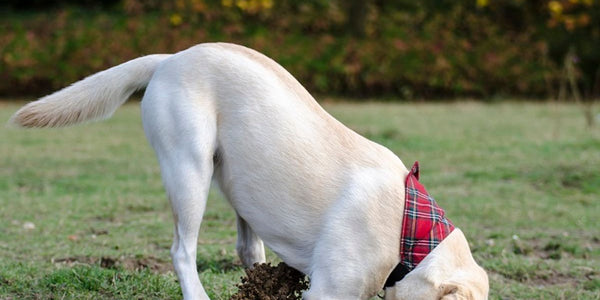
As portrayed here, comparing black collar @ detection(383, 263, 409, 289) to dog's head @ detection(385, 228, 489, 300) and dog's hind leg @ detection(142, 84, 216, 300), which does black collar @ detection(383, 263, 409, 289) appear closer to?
dog's head @ detection(385, 228, 489, 300)

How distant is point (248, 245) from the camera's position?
3994 mm

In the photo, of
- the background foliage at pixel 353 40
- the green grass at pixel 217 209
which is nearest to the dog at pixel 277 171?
the green grass at pixel 217 209

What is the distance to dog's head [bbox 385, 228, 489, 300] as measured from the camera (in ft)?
10.1

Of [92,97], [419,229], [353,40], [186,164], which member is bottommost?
[353,40]

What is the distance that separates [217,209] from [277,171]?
3.07 m

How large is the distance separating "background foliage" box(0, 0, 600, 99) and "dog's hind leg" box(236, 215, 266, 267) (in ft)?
35.8

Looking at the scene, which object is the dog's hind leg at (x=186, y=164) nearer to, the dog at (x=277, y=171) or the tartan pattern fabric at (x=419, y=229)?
the dog at (x=277, y=171)

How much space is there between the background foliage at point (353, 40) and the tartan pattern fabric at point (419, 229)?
11.5 meters

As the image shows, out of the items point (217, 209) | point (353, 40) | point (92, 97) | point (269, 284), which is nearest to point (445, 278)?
point (269, 284)

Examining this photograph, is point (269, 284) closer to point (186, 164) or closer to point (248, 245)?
point (248, 245)

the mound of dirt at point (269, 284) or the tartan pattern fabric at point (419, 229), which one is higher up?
the tartan pattern fabric at point (419, 229)

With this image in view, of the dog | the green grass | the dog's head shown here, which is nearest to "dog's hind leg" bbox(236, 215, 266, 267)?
the dog

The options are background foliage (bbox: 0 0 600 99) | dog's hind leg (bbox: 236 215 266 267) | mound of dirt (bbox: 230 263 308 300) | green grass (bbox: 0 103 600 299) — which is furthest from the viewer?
background foliage (bbox: 0 0 600 99)

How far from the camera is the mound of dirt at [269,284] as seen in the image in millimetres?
3482
